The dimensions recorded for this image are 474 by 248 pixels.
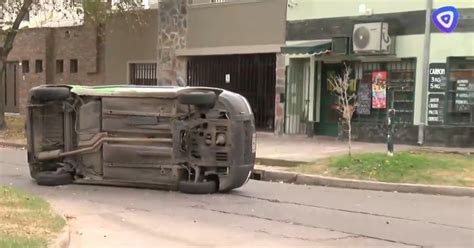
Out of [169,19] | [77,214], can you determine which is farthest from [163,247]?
[169,19]

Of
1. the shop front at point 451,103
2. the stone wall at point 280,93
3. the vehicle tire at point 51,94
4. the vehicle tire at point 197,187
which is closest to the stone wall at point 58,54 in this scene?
the stone wall at point 280,93

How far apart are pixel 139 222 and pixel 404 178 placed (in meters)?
5.65

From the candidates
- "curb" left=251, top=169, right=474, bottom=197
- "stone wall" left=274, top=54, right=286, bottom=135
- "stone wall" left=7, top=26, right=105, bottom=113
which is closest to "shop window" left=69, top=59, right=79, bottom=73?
"stone wall" left=7, top=26, right=105, bottom=113

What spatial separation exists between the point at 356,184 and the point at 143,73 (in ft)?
50.0

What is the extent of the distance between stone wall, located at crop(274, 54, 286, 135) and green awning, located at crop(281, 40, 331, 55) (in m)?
1.26

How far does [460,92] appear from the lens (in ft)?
56.6

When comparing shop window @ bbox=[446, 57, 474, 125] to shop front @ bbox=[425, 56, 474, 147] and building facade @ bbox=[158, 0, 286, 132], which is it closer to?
shop front @ bbox=[425, 56, 474, 147]

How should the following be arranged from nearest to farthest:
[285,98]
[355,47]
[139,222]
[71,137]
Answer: [139,222]
[71,137]
[355,47]
[285,98]

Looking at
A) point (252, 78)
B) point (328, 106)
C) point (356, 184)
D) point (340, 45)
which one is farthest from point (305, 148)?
point (252, 78)

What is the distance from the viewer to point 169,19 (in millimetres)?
23938

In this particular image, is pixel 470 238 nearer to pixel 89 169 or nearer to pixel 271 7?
pixel 89 169

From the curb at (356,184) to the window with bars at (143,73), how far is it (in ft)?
40.7

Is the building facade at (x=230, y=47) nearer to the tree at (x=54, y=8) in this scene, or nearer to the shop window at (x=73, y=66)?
the tree at (x=54, y=8)

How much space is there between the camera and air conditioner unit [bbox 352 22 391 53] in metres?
17.9
